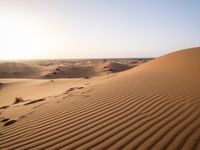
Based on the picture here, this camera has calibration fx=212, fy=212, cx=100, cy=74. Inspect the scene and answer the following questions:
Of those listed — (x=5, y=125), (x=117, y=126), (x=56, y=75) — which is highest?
(x=117, y=126)

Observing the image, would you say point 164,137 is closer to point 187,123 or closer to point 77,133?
point 187,123

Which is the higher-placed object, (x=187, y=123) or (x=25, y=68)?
(x=187, y=123)

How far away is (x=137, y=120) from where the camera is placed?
13.4 feet

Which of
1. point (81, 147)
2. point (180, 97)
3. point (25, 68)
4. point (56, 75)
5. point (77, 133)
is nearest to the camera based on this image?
point (81, 147)

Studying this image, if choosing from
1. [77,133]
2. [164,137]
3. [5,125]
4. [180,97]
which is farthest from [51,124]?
[180,97]

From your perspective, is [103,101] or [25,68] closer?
[103,101]

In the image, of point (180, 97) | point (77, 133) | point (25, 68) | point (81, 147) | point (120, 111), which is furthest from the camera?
point (25, 68)

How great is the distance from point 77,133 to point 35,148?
0.75 meters

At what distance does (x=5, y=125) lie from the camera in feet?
15.7

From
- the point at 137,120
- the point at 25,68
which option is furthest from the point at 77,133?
the point at 25,68

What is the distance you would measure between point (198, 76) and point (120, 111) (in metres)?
4.87

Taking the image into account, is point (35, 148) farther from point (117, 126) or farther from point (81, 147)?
point (117, 126)

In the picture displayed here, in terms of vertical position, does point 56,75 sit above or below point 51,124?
below

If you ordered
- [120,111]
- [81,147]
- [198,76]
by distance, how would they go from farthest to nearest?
[198,76], [120,111], [81,147]
